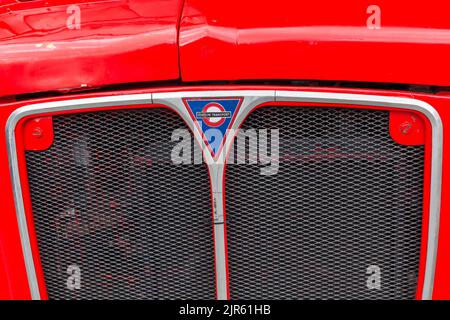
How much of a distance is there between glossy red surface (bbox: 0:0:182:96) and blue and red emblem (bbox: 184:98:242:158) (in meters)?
0.11

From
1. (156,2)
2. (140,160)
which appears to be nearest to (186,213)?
(140,160)

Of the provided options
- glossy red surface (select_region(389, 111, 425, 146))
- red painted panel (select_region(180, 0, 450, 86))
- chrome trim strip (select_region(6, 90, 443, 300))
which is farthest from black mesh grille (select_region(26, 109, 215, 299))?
glossy red surface (select_region(389, 111, 425, 146))

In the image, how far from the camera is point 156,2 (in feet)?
6.97

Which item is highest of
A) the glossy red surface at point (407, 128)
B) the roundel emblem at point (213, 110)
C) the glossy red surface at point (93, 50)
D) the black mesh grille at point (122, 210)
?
the glossy red surface at point (93, 50)

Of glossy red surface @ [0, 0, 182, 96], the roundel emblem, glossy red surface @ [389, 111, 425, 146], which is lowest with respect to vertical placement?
glossy red surface @ [389, 111, 425, 146]

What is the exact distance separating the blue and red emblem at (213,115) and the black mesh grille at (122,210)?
0.25 ft

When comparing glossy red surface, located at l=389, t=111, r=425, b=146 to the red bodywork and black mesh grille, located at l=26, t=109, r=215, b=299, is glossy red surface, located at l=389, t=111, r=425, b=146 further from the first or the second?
black mesh grille, located at l=26, t=109, r=215, b=299

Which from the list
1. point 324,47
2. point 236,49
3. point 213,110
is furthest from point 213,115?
point 324,47

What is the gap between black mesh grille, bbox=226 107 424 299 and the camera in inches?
77.0

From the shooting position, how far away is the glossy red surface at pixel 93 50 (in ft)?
6.31

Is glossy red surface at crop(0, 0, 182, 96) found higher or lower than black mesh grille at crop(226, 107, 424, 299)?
higher

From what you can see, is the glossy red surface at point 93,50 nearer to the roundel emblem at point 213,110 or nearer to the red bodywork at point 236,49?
the red bodywork at point 236,49

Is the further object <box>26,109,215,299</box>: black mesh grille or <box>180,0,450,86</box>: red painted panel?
<box>26,109,215,299</box>: black mesh grille

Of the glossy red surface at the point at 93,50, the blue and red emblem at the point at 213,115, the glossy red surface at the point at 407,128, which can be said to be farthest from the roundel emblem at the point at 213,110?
the glossy red surface at the point at 407,128
